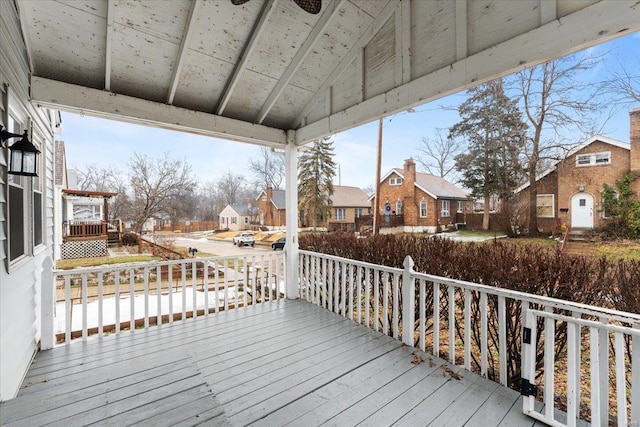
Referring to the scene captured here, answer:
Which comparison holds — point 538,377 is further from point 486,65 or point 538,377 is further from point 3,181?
point 3,181

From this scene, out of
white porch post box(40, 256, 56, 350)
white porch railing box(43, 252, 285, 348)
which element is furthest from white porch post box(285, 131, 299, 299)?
white porch post box(40, 256, 56, 350)

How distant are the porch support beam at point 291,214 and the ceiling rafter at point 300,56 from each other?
26.3 inches

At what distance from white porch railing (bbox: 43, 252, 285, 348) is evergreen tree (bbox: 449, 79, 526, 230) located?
3.16 metres

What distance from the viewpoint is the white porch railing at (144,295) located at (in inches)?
128

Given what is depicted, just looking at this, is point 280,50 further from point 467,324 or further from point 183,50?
point 467,324

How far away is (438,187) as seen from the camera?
461 cm

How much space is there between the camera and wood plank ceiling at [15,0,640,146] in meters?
2.05

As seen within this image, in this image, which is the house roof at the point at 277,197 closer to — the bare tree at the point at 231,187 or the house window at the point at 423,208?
the bare tree at the point at 231,187

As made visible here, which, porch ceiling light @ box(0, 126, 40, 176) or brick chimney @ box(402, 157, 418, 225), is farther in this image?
brick chimney @ box(402, 157, 418, 225)

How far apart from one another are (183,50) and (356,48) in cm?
183

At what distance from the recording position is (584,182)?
2.94 meters

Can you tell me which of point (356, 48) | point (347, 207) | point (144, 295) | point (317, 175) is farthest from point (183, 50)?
point (317, 175)

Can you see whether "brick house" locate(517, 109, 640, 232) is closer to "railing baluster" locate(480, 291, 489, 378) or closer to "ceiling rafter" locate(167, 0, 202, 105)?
"railing baluster" locate(480, 291, 489, 378)

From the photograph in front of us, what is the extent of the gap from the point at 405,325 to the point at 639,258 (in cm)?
206
